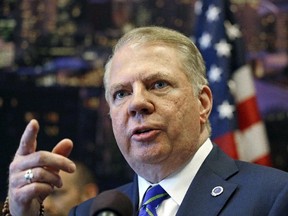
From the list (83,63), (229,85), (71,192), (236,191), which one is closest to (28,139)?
(236,191)

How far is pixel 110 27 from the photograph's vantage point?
187 inches

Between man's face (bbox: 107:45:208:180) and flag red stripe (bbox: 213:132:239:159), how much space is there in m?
1.51

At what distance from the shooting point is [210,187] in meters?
2.46

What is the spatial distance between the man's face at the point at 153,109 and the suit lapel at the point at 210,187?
11cm

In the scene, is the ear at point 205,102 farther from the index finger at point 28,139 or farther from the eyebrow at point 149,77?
the index finger at point 28,139

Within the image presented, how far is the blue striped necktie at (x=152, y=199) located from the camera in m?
2.48

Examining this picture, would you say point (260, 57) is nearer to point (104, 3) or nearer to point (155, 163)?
point (104, 3)

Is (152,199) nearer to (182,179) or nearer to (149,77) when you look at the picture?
(182,179)

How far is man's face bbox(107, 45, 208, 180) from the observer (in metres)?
2.47

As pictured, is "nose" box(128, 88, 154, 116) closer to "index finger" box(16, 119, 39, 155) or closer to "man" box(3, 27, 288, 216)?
"man" box(3, 27, 288, 216)

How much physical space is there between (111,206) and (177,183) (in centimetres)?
86

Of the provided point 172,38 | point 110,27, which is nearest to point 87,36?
point 110,27

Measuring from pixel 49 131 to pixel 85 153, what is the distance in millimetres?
337

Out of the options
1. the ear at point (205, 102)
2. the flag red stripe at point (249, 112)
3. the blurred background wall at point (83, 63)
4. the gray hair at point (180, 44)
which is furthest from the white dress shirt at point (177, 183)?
the blurred background wall at point (83, 63)
